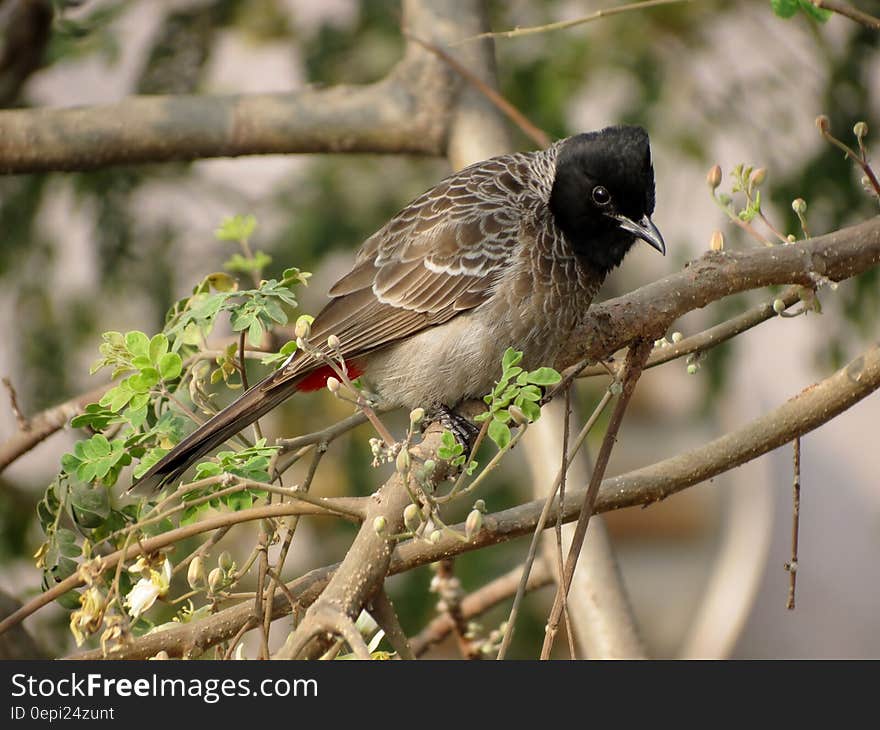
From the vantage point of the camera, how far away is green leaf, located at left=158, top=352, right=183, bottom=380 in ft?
6.03

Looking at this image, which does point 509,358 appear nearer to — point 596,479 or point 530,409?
point 530,409

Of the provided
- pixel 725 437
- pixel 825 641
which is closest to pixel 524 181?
pixel 725 437

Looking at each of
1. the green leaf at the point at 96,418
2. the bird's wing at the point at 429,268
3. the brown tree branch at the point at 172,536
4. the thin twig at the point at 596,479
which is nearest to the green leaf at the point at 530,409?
the thin twig at the point at 596,479

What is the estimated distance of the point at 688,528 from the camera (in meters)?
6.55

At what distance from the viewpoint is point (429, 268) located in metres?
2.63

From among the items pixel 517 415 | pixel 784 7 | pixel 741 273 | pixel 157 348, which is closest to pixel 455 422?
pixel 741 273

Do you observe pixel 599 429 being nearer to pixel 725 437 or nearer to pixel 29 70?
pixel 725 437

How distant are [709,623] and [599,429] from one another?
2.17 metres

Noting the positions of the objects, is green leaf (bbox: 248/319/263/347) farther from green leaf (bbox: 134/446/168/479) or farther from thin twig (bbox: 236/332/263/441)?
green leaf (bbox: 134/446/168/479)

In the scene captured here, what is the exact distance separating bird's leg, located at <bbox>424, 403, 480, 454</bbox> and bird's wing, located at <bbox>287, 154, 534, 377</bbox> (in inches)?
7.4

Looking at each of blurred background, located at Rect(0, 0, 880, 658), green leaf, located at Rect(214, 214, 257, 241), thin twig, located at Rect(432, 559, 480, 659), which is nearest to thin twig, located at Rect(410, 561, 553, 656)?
thin twig, located at Rect(432, 559, 480, 659)

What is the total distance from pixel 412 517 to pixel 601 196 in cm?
133

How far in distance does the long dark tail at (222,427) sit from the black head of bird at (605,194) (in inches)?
29.8

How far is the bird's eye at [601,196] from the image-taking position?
2631 mm
